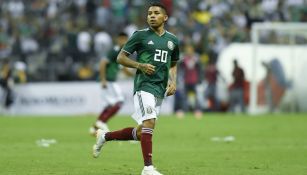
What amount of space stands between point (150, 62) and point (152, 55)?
0.37ft

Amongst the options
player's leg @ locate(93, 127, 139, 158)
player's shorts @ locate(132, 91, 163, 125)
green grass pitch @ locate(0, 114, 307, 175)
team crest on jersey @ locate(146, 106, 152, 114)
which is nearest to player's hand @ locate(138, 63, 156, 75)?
player's shorts @ locate(132, 91, 163, 125)

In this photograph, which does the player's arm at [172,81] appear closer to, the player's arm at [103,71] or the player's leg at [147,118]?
the player's leg at [147,118]

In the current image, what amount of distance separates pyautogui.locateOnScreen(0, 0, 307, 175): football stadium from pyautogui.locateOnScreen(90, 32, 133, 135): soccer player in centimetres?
3

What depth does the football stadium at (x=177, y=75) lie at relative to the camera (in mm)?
22203

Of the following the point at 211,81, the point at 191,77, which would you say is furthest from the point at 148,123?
the point at 211,81

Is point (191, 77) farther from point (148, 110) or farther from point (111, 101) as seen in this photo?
point (148, 110)

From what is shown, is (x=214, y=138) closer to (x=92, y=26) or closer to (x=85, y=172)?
(x=85, y=172)

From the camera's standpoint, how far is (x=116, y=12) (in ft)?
133

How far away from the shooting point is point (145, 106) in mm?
12312

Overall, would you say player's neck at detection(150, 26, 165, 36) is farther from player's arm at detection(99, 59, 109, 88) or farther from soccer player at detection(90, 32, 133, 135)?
player's arm at detection(99, 59, 109, 88)

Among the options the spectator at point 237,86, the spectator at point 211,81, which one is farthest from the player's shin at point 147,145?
the spectator at point 211,81

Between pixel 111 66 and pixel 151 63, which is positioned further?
pixel 111 66

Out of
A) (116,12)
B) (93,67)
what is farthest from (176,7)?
(93,67)

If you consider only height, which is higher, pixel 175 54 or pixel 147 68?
pixel 175 54
